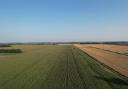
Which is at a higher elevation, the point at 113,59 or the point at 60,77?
the point at 60,77

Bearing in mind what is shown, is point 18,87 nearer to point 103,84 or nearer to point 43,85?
point 43,85

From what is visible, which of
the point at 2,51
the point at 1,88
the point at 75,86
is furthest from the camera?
the point at 2,51

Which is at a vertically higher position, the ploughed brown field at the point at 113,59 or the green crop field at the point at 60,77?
the green crop field at the point at 60,77

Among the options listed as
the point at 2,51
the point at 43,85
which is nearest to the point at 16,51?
the point at 2,51

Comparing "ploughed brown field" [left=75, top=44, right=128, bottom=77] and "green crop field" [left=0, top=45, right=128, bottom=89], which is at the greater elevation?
"green crop field" [left=0, top=45, right=128, bottom=89]

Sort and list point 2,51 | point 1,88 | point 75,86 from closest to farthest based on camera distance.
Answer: point 1,88 → point 75,86 → point 2,51

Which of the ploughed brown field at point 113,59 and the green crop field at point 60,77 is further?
the ploughed brown field at point 113,59

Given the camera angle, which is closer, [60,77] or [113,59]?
[60,77]

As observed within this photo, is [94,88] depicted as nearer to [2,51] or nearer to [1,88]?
[1,88]

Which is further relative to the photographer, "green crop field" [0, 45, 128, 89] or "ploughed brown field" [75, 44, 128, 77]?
"ploughed brown field" [75, 44, 128, 77]

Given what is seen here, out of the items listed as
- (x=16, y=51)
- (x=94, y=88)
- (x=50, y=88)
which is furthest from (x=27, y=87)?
(x=16, y=51)

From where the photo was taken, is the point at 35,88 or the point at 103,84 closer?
the point at 35,88
